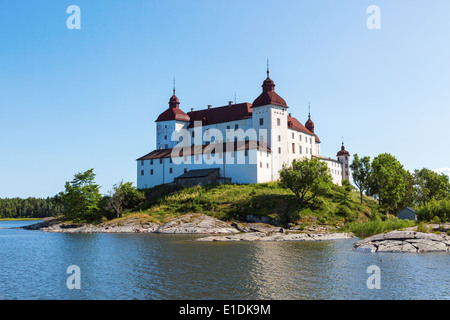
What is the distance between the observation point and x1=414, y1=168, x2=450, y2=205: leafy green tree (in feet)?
288

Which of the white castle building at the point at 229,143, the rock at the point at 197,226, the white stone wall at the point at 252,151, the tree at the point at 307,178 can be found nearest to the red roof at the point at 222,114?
the white castle building at the point at 229,143

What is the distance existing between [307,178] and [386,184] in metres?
18.0

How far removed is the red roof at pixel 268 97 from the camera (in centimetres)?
7962

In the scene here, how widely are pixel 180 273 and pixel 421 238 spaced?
2494 centimetres

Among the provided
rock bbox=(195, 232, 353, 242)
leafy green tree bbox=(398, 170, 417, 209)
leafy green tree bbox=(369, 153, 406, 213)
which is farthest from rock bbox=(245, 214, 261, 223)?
leafy green tree bbox=(398, 170, 417, 209)

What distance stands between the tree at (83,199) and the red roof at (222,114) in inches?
1048

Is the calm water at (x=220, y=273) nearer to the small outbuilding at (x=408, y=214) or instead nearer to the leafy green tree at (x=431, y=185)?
the small outbuilding at (x=408, y=214)

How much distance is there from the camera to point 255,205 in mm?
64688

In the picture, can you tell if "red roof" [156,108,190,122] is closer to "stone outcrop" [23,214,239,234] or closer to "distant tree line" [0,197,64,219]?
"stone outcrop" [23,214,239,234]

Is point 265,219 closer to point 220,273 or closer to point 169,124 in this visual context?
point 220,273

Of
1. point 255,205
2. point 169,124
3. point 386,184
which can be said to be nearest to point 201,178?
point 255,205
